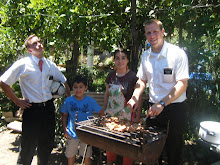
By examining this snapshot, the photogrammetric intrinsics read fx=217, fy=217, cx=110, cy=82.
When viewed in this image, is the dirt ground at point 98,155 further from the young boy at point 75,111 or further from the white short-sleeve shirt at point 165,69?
the white short-sleeve shirt at point 165,69

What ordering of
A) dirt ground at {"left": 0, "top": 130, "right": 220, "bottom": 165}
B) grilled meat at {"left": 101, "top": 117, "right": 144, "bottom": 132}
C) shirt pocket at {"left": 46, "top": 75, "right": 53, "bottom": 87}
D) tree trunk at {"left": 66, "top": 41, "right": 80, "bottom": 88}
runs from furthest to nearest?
tree trunk at {"left": 66, "top": 41, "right": 80, "bottom": 88} < dirt ground at {"left": 0, "top": 130, "right": 220, "bottom": 165} < shirt pocket at {"left": 46, "top": 75, "right": 53, "bottom": 87} < grilled meat at {"left": 101, "top": 117, "right": 144, "bottom": 132}

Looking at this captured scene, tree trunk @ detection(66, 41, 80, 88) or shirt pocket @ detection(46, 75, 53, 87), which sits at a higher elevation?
tree trunk @ detection(66, 41, 80, 88)

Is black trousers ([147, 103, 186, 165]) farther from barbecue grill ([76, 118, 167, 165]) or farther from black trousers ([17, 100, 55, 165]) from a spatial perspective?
black trousers ([17, 100, 55, 165])

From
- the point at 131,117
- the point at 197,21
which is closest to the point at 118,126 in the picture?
the point at 131,117

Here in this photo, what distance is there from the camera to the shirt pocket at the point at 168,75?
2631 mm

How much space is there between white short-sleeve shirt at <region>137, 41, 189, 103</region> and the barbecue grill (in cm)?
49

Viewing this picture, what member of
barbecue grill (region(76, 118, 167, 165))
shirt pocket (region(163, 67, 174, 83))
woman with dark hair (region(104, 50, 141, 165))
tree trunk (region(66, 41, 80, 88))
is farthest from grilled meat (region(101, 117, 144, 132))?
tree trunk (region(66, 41, 80, 88))

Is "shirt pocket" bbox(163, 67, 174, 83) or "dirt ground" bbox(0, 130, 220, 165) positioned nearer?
"shirt pocket" bbox(163, 67, 174, 83)

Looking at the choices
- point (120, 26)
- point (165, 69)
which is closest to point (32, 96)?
point (165, 69)

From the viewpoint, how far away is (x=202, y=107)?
454cm

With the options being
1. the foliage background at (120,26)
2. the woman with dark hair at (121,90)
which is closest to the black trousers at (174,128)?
the woman with dark hair at (121,90)

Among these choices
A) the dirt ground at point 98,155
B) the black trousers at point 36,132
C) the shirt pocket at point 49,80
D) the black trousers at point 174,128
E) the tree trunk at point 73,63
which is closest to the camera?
the black trousers at point 174,128

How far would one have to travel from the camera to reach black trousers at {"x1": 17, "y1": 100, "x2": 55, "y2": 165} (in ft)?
10.6

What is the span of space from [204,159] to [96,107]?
2387mm
